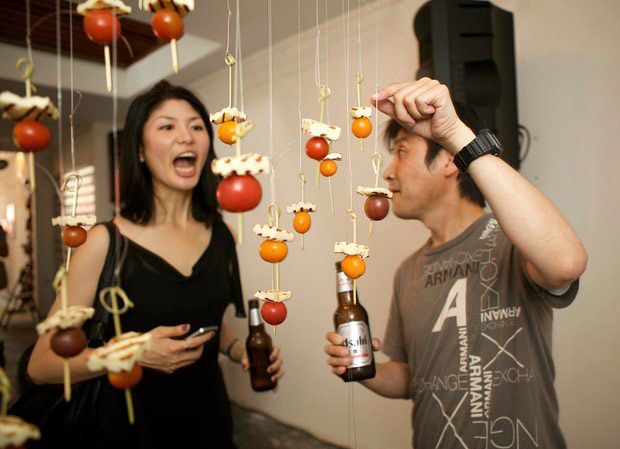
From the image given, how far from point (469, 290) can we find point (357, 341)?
38cm

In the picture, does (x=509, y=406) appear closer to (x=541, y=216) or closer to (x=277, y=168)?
(x=541, y=216)

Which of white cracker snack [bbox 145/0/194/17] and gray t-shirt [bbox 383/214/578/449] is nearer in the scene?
white cracker snack [bbox 145/0/194/17]

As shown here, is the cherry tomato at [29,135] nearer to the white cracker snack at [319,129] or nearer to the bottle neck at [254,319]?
the white cracker snack at [319,129]

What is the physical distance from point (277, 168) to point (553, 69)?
1.49 meters

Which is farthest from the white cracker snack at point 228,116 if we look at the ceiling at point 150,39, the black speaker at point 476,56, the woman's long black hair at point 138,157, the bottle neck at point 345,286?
the ceiling at point 150,39

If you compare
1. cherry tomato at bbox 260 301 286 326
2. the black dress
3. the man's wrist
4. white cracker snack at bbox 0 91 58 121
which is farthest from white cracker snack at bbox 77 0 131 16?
the black dress

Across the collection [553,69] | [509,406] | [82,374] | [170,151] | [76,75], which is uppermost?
[76,75]

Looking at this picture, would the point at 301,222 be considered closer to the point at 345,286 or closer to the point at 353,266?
the point at 353,266

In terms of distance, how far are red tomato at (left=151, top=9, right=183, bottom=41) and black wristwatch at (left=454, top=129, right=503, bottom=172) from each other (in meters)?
0.53

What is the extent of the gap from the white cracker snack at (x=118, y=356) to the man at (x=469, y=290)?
0.57 m

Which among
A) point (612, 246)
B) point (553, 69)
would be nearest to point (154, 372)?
point (612, 246)

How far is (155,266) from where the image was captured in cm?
113

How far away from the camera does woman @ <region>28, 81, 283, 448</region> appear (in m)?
1.10

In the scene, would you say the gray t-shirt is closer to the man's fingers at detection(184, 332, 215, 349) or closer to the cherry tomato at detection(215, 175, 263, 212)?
the man's fingers at detection(184, 332, 215, 349)
